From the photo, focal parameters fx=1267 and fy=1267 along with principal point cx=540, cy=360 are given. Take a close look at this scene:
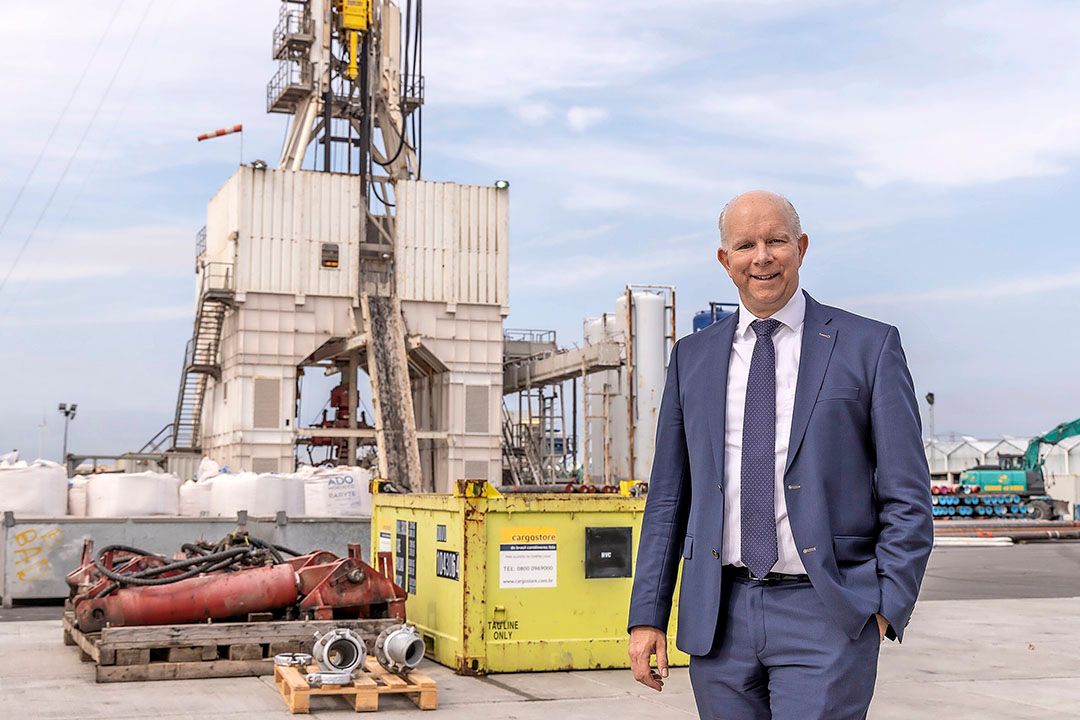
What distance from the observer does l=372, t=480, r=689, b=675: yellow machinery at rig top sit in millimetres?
9234

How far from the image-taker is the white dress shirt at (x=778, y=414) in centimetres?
306

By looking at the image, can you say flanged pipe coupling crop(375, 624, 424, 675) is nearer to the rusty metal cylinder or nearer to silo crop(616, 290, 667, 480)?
the rusty metal cylinder

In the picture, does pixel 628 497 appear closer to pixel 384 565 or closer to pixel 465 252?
pixel 384 565

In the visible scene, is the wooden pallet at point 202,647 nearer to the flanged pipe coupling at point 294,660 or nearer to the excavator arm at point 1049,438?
the flanged pipe coupling at point 294,660

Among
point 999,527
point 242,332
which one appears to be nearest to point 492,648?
point 999,527

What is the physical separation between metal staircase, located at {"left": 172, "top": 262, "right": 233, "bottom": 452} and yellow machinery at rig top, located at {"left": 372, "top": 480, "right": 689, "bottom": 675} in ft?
103

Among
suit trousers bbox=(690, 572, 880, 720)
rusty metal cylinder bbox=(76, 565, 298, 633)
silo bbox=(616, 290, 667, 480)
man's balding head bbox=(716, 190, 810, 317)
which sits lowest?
rusty metal cylinder bbox=(76, 565, 298, 633)

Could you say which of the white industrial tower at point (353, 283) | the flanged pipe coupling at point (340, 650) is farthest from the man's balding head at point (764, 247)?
the white industrial tower at point (353, 283)

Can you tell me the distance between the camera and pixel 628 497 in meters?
9.66

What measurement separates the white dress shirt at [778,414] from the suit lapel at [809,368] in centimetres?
3

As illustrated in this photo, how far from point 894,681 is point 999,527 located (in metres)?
27.7

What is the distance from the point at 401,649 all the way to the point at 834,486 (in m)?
5.69

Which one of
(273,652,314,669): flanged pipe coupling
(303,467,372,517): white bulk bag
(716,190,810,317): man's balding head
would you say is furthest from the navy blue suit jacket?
(303,467,372,517): white bulk bag

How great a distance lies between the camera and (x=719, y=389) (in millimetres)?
3244
